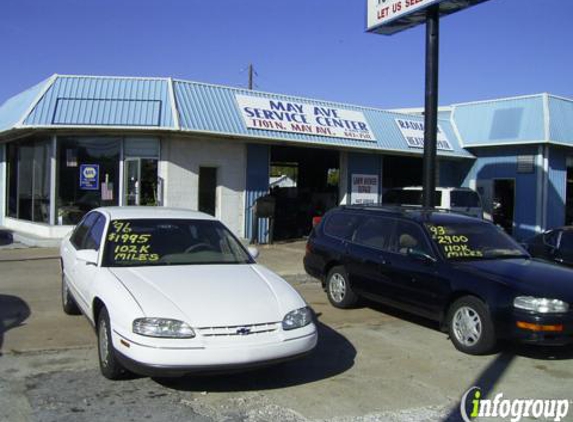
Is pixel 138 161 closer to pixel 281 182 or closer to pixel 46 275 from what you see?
pixel 46 275

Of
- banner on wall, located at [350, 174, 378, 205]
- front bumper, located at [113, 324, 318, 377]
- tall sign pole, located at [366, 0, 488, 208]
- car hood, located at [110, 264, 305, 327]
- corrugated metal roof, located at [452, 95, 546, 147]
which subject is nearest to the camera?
front bumper, located at [113, 324, 318, 377]

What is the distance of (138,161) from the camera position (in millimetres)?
16062

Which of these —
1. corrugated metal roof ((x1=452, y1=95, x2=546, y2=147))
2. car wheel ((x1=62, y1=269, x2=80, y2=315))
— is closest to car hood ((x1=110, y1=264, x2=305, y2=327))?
car wheel ((x1=62, y1=269, x2=80, y2=315))

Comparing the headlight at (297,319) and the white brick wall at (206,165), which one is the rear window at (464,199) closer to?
the white brick wall at (206,165)

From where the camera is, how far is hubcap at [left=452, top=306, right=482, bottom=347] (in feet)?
22.3

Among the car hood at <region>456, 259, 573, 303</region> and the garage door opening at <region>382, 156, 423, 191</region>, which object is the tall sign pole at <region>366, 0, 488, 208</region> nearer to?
the car hood at <region>456, 259, 573, 303</region>

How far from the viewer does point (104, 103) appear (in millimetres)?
15508

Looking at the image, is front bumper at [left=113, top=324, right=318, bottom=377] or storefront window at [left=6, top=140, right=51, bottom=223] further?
storefront window at [left=6, top=140, right=51, bottom=223]

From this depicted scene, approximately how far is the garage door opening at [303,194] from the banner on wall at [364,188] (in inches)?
86.6

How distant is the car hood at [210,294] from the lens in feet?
16.3

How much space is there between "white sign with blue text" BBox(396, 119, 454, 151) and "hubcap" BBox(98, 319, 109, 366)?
1686 centimetres

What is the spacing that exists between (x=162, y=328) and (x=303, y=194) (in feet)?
63.5

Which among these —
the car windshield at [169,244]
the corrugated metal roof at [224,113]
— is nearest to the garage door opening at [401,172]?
the corrugated metal roof at [224,113]

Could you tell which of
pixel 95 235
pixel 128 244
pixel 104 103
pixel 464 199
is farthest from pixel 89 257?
pixel 464 199
